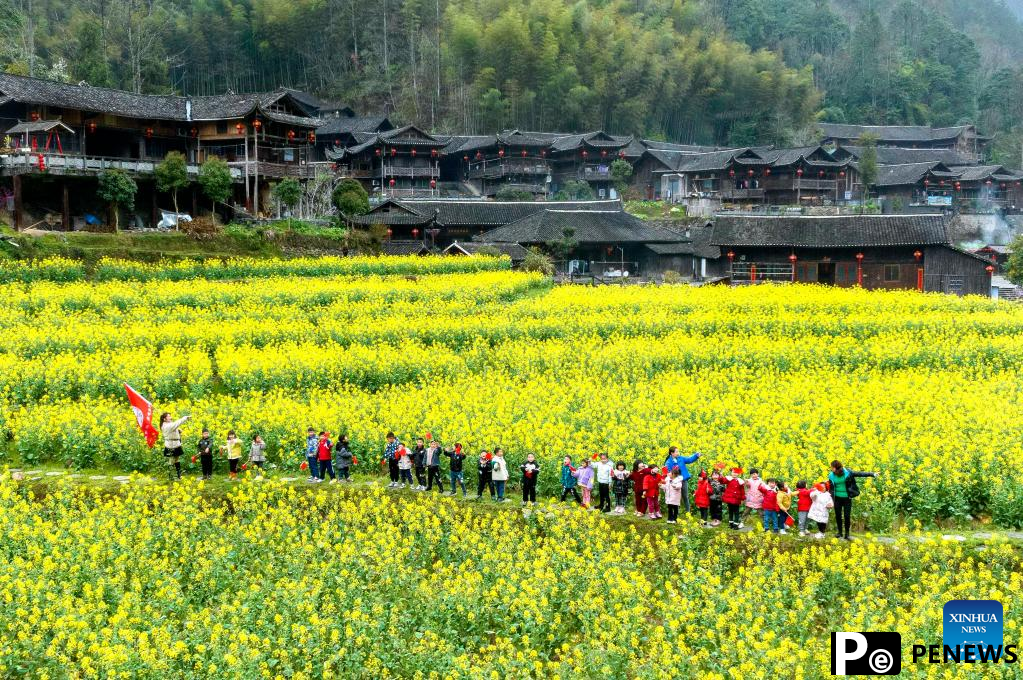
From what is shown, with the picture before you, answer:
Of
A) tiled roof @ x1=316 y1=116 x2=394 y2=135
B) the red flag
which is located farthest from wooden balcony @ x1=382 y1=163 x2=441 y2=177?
the red flag

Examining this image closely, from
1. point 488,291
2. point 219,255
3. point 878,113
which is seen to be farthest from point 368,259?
point 878,113

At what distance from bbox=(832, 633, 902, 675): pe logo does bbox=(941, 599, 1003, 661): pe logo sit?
0.74 m

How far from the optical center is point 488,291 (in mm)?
39312

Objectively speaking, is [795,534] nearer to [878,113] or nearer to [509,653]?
[509,653]

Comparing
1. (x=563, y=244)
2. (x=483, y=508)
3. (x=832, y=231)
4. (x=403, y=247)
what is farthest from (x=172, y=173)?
(x=483, y=508)

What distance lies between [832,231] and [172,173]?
3458 cm

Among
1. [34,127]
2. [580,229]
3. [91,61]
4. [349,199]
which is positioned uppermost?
[91,61]

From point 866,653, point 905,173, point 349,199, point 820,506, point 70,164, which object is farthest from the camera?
point 905,173

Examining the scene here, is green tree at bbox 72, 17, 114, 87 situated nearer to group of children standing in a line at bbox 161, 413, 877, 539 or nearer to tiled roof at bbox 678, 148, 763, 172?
tiled roof at bbox 678, 148, 763, 172

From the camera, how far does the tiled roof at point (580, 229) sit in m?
56.4

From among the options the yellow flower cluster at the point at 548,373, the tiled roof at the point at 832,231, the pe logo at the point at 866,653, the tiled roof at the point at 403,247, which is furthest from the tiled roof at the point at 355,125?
the pe logo at the point at 866,653

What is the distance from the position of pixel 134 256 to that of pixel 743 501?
111ft

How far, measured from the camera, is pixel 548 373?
2591 cm

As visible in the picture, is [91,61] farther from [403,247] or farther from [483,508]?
[483,508]
